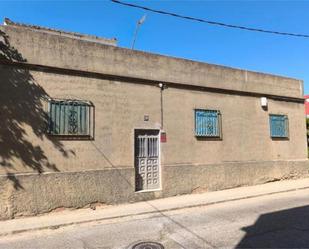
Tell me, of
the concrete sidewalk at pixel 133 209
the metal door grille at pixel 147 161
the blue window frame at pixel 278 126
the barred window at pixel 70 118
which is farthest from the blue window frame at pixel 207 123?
the barred window at pixel 70 118

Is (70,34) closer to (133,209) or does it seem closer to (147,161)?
(147,161)

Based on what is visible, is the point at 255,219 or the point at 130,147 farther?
Answer: the point at 130,147

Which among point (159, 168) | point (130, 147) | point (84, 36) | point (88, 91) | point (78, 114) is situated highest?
point (84, 36)

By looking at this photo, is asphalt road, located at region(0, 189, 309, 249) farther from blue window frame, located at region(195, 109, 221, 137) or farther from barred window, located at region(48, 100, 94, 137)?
blue window frame, located at region(195, 109, 221, 137)

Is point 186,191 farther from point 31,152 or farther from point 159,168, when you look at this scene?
point 31,152

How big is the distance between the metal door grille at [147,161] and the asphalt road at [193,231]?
195cm

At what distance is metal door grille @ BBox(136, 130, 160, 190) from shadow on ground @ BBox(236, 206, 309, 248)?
3.77 m

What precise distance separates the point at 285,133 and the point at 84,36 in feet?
31.3

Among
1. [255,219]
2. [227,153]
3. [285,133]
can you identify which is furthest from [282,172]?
[255,219]

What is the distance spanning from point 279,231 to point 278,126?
28.2 ft

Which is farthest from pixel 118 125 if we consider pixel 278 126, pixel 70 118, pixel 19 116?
pixel 278 126

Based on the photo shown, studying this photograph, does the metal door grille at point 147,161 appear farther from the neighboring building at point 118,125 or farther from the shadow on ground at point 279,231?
the shadow on ground at point 279,231

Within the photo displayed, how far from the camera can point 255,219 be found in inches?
307

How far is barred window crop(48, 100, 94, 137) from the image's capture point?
9.12m
